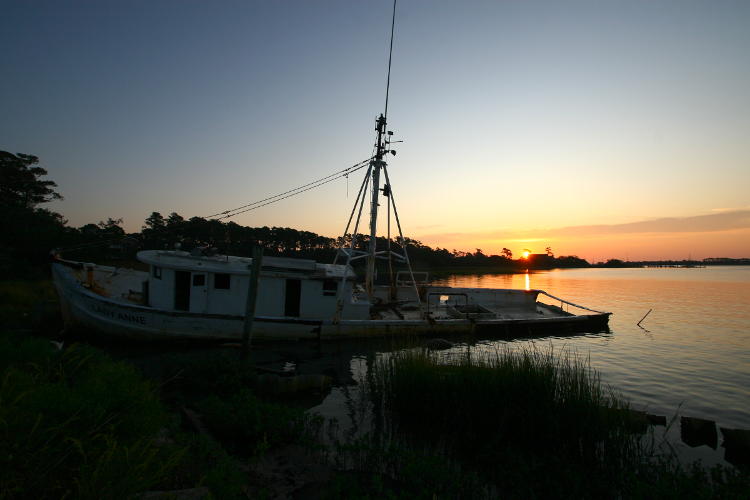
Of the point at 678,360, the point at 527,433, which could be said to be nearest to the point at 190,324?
the point at 527,433

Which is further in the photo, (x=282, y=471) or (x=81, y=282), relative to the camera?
(x=81, y=282)

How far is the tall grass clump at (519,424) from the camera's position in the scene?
6.14m

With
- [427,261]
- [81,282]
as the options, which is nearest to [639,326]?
[81,282]

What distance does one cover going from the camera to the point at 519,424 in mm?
7410

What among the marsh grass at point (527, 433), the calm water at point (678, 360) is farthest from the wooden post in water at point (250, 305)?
the calm water at point (678, 360)

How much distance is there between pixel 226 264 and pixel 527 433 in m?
13.0

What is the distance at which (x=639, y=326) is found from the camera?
2503cm

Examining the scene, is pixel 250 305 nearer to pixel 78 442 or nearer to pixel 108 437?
pixel 108 437

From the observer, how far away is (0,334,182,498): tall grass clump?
10.3 feet

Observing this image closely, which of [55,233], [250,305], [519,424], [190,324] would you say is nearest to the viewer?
[519,424]

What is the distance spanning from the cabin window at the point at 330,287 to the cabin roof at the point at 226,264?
0.41 meters

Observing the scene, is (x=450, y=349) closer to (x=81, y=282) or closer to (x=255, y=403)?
(x=255, y=403)

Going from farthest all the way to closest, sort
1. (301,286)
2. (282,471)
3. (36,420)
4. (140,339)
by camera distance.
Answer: (301,286) < (140,339) < (282,471) < (36,420)

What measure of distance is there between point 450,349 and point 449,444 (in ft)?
27.2
